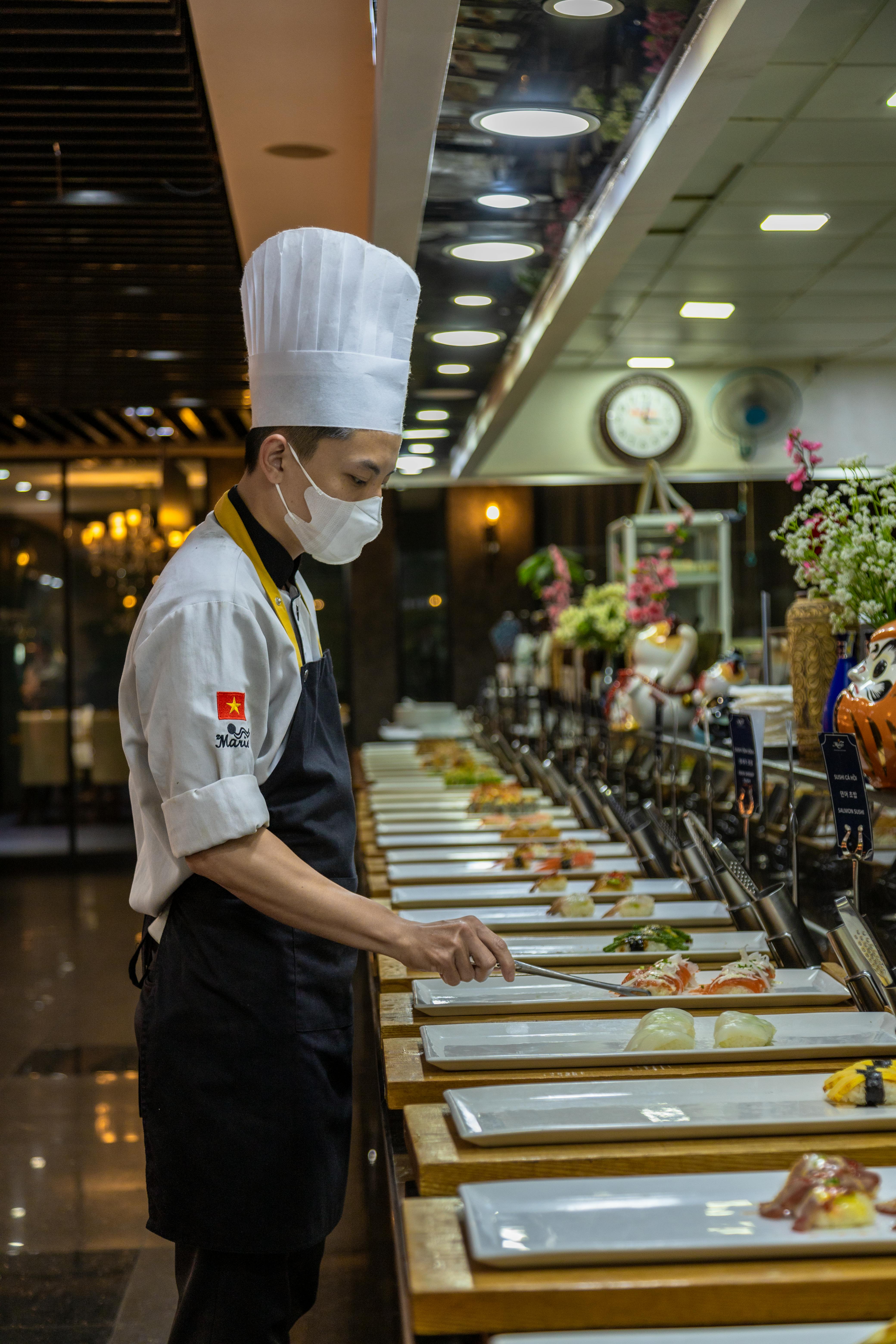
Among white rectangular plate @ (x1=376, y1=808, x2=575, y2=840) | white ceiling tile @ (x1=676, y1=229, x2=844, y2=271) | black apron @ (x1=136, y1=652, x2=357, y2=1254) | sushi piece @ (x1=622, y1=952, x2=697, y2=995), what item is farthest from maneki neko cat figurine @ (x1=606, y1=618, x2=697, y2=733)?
white ceiling tile @ (x1=676, y1=229, x2=844, y2=271)

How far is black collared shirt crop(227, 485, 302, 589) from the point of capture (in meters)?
1.32

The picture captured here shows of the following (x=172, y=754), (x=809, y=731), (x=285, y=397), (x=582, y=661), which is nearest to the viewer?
(x=172, y=754)

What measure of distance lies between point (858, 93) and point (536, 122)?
175cm

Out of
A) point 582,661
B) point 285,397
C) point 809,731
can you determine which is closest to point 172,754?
point 285,397

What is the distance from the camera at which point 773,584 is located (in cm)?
792

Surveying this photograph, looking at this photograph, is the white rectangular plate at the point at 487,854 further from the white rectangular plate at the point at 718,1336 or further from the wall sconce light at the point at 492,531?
the wall sconce light at the point at 492,531

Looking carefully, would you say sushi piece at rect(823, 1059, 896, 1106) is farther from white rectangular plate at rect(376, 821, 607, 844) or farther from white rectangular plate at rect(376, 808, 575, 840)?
white rectangular plate at rect(376, 808, 575, 840)

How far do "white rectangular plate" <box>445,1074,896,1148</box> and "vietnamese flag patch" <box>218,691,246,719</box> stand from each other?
385 millimetres

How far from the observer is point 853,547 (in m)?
1.91

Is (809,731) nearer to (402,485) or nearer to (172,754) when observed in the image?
(172,754)

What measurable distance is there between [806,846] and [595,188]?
57.8 inches

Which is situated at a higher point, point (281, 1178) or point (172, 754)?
point (172, 754)

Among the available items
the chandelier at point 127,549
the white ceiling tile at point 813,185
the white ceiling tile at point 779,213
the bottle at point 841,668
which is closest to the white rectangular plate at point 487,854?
the bottle at point 841,668

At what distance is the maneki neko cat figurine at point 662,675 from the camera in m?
3.29
